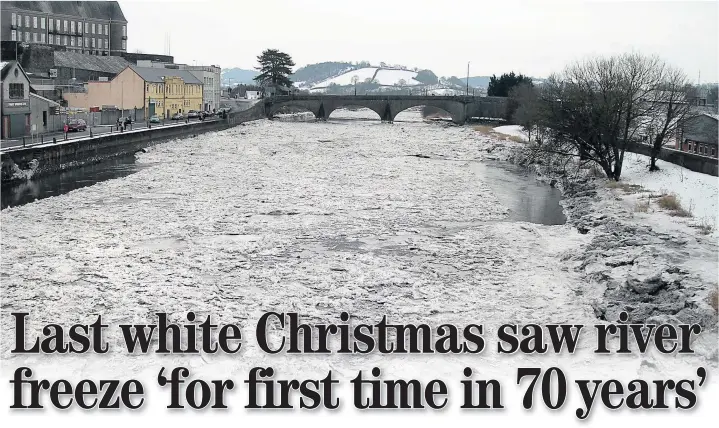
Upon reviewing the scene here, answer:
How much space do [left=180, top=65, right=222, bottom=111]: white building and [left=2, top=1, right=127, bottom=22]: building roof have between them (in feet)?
60.2

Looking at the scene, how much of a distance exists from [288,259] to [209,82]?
90.3 meters

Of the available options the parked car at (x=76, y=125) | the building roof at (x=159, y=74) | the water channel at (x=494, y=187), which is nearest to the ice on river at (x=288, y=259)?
the water channel at (x=494, y=187)

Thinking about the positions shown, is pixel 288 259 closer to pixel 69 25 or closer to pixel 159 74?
pixel 159 74

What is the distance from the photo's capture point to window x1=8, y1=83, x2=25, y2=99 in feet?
159

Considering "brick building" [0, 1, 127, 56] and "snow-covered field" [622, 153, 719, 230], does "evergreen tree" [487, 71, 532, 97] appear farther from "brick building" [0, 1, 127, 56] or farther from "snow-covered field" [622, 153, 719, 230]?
"snow-covered field" [622, 153, 719, 230]

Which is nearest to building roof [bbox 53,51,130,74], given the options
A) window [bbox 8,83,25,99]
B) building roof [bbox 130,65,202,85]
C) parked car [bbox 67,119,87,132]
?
building roof [bbox 130,65,202,85]

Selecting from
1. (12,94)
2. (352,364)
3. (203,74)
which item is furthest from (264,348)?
(203,74)

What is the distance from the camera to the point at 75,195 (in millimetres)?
32781

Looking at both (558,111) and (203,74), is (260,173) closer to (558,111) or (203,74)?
(558,111)

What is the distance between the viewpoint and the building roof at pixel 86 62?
82250 millimetres

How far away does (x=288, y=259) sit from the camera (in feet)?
70.1

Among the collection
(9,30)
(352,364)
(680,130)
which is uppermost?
(9,30)

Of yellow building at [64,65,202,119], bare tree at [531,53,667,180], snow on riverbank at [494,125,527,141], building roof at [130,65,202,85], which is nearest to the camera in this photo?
bare tree at [531,53,667,180]

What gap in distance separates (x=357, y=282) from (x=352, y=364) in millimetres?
5504
